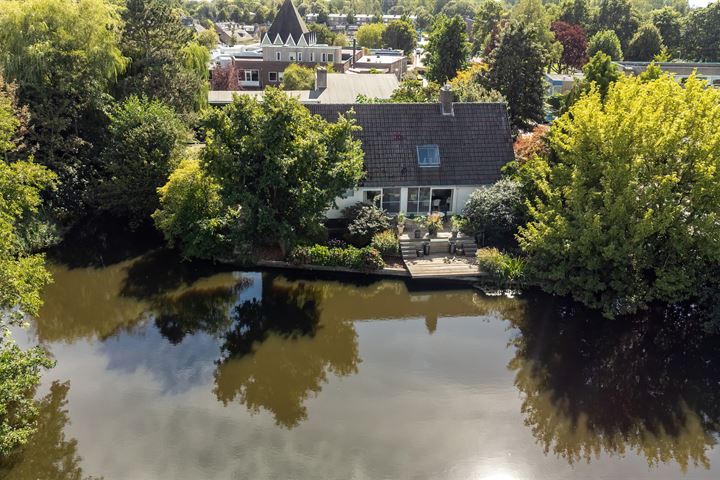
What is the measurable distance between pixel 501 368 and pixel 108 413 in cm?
1273

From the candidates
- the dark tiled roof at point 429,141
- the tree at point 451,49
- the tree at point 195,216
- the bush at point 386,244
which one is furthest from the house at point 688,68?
the tree at point 195,216

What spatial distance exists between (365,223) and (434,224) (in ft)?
10.8

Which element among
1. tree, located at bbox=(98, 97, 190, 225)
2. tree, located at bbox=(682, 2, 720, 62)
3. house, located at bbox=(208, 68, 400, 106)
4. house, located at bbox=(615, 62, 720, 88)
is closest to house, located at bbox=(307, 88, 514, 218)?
tree, located at bbox=(98, 97, 190, 225)

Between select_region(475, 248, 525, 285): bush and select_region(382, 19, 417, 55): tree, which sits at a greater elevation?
select_region(382, 19, 417, 55): tree

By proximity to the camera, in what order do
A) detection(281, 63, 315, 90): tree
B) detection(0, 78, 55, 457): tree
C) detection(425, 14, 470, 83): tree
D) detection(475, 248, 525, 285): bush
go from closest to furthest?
detection(0, 78, 55, 457): tree, detection(475, 248, 525, 285): bush, detection(281, 63, 315, 90): tree, detection(425, 14, 470, 83): tree

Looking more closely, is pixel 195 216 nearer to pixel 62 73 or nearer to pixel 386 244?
pixel 386 244

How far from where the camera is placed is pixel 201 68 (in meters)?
37.6

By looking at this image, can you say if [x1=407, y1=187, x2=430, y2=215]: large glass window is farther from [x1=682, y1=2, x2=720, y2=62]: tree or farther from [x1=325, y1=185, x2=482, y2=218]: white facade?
[x1=682, y1=2, x2=720, y2=62]: tree

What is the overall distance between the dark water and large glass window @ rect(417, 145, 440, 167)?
7.26 m

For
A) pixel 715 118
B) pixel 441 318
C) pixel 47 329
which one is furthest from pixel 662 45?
pixel 47 329

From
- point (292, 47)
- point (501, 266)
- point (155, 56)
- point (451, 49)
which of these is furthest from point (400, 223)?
point (292, 47)

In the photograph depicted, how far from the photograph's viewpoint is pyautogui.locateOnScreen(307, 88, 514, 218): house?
28.0 meters

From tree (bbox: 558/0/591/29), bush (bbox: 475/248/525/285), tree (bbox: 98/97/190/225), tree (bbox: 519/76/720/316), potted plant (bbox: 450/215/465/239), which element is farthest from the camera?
tree (bbox: 558/0/591/29)

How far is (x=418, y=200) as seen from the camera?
93.7 ft
